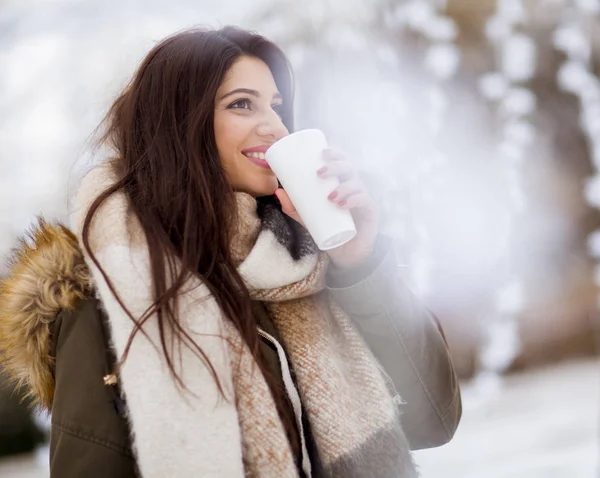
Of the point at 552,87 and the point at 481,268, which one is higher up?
the point at 552,87

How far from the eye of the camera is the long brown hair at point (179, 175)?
882mm

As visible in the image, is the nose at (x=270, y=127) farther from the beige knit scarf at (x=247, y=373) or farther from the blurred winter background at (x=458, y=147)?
the blurred winter background at (x=458, y=147)

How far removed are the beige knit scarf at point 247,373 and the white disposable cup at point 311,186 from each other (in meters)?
0.16

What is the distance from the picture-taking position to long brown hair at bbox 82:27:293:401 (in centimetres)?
88

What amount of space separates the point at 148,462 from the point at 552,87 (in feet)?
15.2

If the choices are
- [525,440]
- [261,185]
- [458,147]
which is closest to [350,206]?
[261,185]

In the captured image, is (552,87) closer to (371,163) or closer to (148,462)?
(371,163)

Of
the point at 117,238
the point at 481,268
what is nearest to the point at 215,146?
the point at 117,238

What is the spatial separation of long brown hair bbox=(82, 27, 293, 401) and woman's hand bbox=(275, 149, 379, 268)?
0.45 feet

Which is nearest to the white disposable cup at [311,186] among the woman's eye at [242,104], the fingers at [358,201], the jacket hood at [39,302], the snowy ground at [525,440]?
the fingers at [358,201]

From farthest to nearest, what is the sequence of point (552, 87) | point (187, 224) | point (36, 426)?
1. point (552, 87)
2. point (36, 426)
3. point (187, 224)

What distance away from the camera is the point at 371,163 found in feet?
9.55

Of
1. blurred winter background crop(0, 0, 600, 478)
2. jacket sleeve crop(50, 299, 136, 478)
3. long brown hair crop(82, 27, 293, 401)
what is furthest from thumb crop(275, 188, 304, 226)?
blurred winter background crop(0, 0, 600, 478)

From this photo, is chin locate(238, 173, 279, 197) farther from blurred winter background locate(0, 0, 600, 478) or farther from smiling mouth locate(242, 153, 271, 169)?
blurred winter background locate(0, 0, 600, 478)
